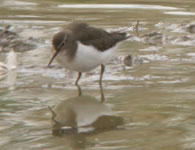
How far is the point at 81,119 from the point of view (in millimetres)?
6027

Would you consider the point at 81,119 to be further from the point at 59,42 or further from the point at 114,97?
the point at 59,42

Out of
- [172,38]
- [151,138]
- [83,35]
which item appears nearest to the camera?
[151,138]

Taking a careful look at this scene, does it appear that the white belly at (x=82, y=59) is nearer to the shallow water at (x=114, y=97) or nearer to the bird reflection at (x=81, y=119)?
the shallow water at (x=114, y=97)

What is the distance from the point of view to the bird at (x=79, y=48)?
23.3 feet

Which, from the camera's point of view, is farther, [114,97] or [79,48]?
[79,48]

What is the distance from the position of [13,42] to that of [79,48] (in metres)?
3.05

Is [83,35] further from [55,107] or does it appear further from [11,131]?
[11,131]

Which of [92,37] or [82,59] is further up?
[92,37]

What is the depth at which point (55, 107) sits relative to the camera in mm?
6504

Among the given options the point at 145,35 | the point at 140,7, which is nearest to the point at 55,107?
the point at 145,35

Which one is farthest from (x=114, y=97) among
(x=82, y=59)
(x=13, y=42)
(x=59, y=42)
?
(x=13, y=42)

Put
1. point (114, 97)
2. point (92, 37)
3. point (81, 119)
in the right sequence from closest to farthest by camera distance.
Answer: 1. point (81, 119)
2. point (114, 97)
3. point (92, 37)

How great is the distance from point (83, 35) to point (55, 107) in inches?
49.8

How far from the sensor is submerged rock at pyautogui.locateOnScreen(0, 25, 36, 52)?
32.0 ft
